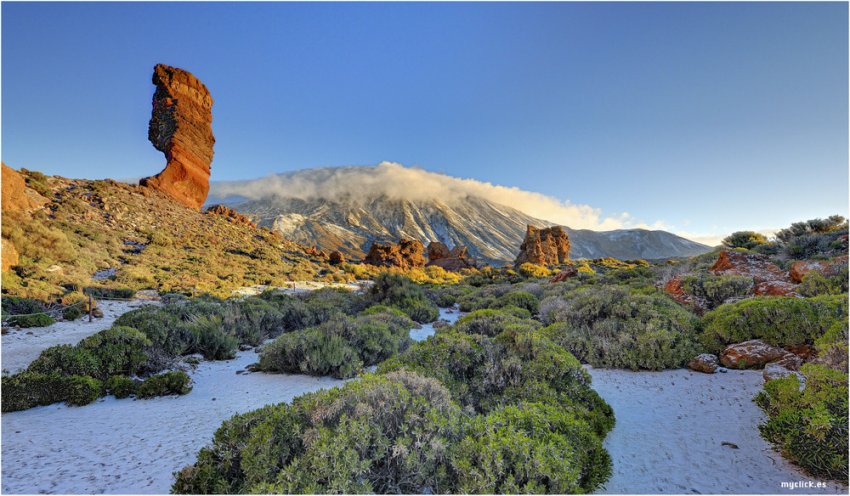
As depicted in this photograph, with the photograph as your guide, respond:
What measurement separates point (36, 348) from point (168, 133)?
3762 cm

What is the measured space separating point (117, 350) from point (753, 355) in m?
11.5

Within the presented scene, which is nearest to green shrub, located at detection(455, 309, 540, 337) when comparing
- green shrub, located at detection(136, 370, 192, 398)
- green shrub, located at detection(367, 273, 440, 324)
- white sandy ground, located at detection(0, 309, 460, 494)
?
white sandy ground, located at detection(0, 309, 460, 494)

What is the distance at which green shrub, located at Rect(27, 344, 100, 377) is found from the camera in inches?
235

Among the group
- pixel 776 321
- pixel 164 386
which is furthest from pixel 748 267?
pixel 164 386

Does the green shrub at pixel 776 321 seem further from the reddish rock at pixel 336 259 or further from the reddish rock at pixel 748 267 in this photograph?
the reddish rock at pixel 336 259

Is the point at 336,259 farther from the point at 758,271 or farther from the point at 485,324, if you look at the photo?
the point at 758,271

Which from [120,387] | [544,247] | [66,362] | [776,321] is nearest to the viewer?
[120,387]

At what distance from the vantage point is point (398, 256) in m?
41.7

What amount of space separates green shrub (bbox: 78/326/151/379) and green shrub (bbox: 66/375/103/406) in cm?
84

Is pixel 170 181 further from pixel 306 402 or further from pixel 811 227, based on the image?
pixel 811 227

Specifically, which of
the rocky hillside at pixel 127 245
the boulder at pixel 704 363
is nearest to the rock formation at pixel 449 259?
the rocky hillside at pixel 127 245

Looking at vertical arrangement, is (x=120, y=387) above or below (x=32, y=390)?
below

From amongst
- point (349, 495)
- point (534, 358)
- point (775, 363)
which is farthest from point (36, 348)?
point (775, 363)

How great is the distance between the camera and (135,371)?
6.85 m
